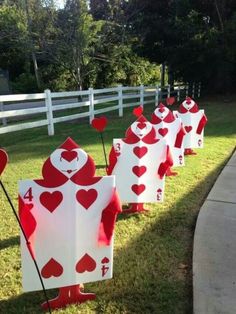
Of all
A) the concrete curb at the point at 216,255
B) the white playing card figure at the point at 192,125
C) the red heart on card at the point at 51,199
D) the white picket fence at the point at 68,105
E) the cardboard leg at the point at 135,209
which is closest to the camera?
the red heart on card at the point at 51,199

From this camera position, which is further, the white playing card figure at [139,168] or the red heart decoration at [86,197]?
the white playing card figure at [139,168]

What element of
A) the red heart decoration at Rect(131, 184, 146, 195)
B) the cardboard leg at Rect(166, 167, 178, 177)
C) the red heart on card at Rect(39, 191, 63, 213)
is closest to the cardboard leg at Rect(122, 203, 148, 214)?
the red heart decoration at Rect(131, 184, 146, 195)

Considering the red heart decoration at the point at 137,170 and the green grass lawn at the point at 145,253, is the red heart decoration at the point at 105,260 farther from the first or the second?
the red heart decoration at the point at 137,170

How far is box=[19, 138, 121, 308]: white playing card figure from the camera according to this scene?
9.91 feet

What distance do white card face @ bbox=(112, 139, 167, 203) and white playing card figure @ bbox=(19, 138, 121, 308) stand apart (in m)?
1.72

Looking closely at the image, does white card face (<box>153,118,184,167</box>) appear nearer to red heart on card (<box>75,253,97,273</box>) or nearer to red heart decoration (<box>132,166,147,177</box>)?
red heart decoration (<box>132,166,147,177</box>)

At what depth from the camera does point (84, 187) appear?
3105 mm

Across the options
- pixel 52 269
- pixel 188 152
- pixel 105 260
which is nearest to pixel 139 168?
pixel 105 260

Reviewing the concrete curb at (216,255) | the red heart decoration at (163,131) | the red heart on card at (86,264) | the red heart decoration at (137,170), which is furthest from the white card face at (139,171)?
the red heart on card at (86,264)

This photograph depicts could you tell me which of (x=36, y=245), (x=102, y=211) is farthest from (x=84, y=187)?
(x=36, y=245)

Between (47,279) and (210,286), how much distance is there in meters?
1.27

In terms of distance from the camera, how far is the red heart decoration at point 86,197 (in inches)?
122

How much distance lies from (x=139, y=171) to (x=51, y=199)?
6.62 feet

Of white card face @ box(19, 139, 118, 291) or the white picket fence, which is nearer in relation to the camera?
white card face @ box(19, 139, 118, 291)
